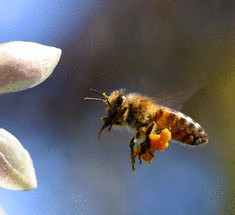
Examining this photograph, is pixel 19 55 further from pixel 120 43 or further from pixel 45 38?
pixel 120 43

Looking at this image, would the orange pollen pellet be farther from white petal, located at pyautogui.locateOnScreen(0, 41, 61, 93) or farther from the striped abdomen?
white petal, located at pyautogui.locateOnScreen(0, 41, 61, 93)

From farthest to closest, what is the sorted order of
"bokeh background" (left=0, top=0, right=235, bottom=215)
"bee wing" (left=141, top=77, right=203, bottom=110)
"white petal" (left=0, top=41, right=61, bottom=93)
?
"bokeh background" (left=0, top=0, right=235, bottom=215)
"bee wing" (left=141, top=77, right=203, bottom=110)
"white petal" (left=0, top=41, right=61, bottom=93)

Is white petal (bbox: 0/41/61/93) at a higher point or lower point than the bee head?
higher

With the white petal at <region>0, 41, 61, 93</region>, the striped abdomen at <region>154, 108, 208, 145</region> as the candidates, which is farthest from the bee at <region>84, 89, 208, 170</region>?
the white petal at <region>0, 41, 61, 93</region>

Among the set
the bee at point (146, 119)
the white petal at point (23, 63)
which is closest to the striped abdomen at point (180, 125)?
the bee at point (146, 119)

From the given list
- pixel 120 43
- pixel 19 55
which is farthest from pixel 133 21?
pixel 19 55

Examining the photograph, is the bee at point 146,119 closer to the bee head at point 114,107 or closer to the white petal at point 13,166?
the bee head at point 114,107

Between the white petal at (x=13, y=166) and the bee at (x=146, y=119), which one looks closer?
the white petal at (x=13, y=166)

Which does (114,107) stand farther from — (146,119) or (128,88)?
(128,88)
